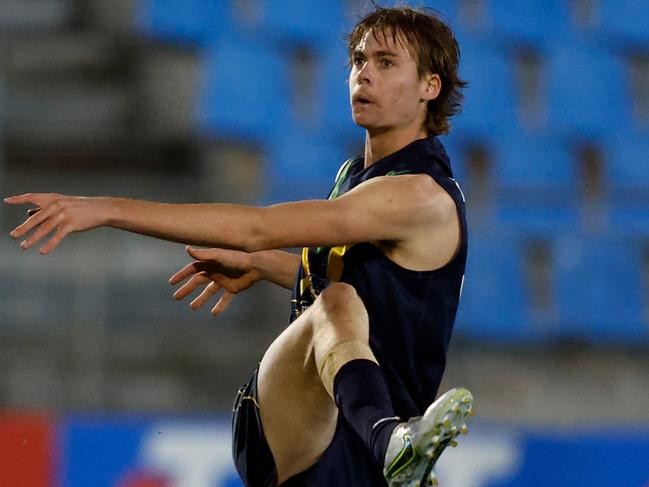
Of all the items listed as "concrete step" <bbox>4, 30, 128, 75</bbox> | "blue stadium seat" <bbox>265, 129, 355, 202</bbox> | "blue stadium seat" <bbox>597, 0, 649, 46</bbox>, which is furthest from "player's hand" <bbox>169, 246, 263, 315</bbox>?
"blue stadium seat" <bbox>597, 0, 649, 46</bbox>

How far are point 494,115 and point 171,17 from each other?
6.05 feet

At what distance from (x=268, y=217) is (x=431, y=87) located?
2.08 feet

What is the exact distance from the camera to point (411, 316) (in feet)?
10.7

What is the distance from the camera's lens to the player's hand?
11.7ft

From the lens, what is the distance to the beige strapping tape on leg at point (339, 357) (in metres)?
3.02

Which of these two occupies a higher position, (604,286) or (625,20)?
(625,20)

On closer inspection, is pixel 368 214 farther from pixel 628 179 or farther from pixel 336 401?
pixel 628 179

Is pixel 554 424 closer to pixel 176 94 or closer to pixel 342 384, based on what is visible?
pixel 176 94

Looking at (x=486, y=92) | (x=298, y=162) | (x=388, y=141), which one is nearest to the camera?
(x=388, y=141)

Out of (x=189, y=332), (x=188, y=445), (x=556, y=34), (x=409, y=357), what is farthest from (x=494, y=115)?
(x=409, y=357)

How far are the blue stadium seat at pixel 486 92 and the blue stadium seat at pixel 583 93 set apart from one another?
24 centimetres

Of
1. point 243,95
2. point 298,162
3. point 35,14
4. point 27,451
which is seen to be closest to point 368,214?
point 27,451

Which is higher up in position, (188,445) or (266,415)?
(266,415)

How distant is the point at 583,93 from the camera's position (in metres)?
7.70
